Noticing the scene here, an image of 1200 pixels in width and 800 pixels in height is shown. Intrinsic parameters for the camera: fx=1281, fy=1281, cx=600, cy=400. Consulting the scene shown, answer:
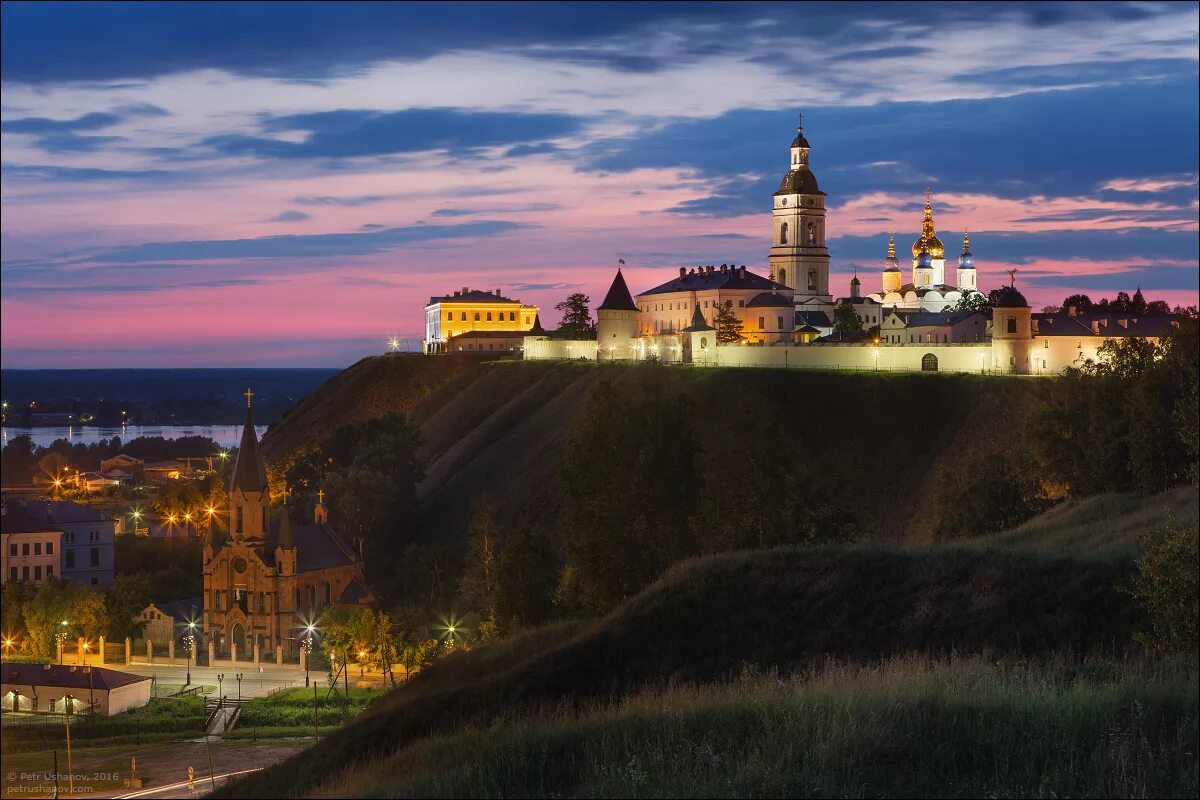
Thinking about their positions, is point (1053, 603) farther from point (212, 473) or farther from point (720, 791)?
point (212, 473)

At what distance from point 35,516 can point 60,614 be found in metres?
4.07

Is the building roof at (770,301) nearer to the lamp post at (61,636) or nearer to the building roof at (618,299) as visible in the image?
the building roof at (618,299)

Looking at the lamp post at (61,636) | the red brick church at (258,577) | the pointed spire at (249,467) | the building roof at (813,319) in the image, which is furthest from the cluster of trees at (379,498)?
the building roof at (813,319)

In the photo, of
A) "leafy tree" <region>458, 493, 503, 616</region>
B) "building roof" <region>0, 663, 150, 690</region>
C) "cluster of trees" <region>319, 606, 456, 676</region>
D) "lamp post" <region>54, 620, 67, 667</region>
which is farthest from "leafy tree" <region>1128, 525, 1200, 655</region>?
"lamp post" <region>54, 620, 67, 667</region>

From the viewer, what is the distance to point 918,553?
29.1m

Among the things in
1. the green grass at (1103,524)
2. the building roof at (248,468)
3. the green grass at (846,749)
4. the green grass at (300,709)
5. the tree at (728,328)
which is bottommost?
the green grass at (300,709)

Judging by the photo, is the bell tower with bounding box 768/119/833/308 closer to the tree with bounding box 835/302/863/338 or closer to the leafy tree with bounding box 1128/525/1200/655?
the tree with bounding box 835/302/863/338

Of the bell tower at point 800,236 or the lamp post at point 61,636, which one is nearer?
the lamp post at point 61,636

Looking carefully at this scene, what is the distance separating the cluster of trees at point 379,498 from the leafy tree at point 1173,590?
47.7 metres

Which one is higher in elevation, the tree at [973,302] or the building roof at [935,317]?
the tree at [973,302]

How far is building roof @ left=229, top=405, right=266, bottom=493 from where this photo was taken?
56094mm

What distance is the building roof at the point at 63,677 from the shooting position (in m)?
41.2

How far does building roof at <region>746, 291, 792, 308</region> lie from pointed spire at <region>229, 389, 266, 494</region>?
61.6 meters

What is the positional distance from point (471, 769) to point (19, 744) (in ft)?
92.7
